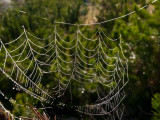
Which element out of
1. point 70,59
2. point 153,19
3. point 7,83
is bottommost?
point 7,83

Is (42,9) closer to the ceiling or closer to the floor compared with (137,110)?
closer to the ceiling

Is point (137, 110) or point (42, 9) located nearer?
point (137, 110)

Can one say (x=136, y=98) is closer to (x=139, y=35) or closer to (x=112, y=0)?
(x=139, y=35)

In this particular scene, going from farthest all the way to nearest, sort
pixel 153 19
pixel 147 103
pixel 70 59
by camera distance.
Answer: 1. pixel 70 59
2. pixel 147 103
3. pixel 153 19

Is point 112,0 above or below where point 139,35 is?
above

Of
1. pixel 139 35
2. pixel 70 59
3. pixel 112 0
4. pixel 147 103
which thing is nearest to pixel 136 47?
pixel 139 35

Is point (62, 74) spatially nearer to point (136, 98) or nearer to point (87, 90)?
point (87, 90)

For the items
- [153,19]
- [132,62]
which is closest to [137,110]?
[132,62]

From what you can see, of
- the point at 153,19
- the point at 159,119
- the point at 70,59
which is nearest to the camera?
the point at 159,119

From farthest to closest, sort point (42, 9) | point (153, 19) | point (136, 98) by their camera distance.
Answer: point (42, 9), point (136, 98), point (153, 19)
